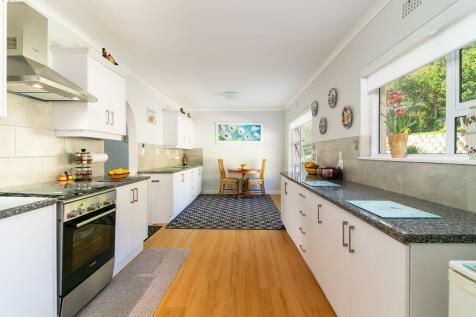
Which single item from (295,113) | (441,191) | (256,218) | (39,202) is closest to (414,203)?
(441,191)

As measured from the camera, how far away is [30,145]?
1878mm

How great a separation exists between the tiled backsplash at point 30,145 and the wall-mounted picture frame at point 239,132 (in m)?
4.55

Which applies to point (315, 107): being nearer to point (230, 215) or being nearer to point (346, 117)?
point (346, 117)

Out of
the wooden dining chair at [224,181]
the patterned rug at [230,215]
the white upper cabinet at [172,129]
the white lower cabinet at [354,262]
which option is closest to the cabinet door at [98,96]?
the patterned rug at [230,215]

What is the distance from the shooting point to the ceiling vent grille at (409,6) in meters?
1.56

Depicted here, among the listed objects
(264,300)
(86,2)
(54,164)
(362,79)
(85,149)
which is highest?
(86,2)

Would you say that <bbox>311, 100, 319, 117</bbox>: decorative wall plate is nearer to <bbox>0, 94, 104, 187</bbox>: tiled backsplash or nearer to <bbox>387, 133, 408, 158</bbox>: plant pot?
<bbox>387, 133, 408, 158</bbox>: plant pot

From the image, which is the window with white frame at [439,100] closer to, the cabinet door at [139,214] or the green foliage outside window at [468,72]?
the green foliage outside window at [468,72]

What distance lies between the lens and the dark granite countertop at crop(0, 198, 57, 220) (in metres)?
1.08

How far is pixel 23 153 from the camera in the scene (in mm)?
1818

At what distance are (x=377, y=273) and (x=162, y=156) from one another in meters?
4.53

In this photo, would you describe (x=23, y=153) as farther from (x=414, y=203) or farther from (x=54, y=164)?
(x=414, y=203)

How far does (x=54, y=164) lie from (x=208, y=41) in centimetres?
209

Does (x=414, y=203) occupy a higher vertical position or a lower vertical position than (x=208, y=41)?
lower
